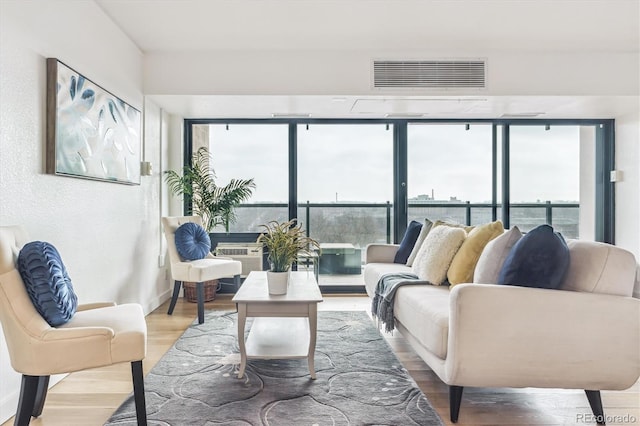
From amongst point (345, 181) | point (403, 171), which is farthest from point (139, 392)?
point (403, 171)

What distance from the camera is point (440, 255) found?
9.34 ft

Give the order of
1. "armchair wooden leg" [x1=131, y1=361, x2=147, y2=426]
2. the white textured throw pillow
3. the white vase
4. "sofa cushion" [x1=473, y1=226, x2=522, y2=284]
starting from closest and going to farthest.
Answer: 1. "armchair wooden leg" [x1=131, y1=361, x2=147, y2=426]
2. "sofa cushion" [x1=473, y1=226, x2=522, y2=284]
3. the white vase
4. the white textured throw pillow

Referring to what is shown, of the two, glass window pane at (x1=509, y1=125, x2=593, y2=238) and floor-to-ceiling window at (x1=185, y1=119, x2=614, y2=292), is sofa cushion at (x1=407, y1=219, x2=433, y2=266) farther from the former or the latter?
glass window pane at (x1=509, y1=125, x2=593, y2=238)

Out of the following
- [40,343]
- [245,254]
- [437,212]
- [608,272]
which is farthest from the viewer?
[437,212]

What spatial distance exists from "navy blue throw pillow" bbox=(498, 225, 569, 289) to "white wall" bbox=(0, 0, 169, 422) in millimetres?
2487

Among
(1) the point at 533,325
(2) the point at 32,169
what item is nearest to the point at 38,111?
(2) the point at 32,169

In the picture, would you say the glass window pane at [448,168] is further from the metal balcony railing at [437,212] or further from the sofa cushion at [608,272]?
the sofa cushion at [608,272]

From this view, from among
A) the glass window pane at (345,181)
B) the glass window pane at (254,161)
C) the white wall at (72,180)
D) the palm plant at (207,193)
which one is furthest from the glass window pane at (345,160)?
the white wall at (72,180)

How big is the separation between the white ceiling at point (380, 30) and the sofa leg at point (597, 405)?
2.55 m

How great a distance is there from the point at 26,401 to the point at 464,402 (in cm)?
200

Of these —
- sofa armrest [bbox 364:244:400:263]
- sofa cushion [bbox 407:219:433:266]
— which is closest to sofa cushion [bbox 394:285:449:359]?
sofa cushion [bbox 407:219:433:266]

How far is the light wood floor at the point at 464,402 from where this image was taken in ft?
6.42

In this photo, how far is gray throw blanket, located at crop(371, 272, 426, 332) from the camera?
9.19 ft

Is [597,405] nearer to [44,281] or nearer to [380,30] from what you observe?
[44,281]
